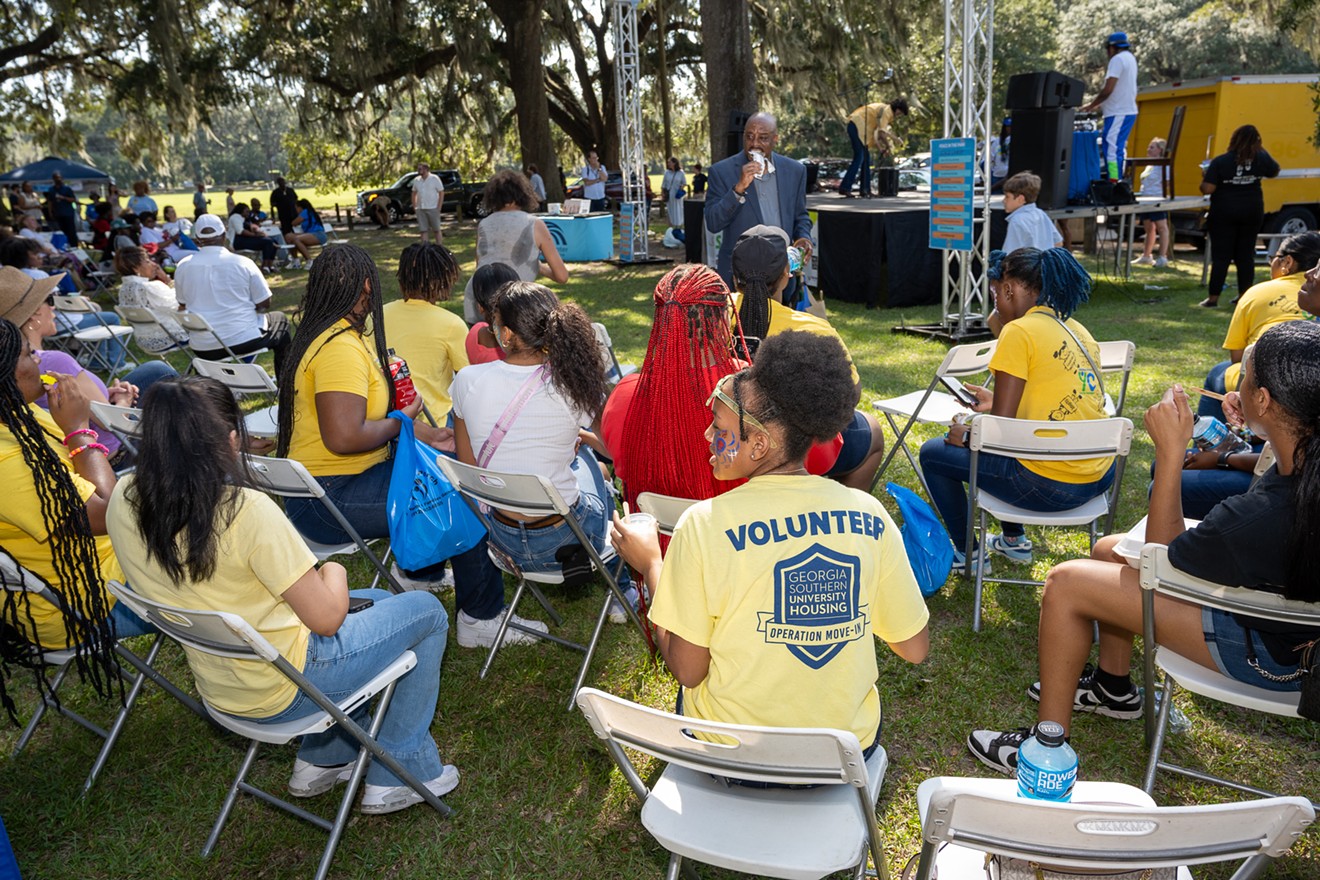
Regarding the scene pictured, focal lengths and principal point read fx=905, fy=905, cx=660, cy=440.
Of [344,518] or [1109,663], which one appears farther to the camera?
[344,518]

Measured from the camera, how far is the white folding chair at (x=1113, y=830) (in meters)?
1.27

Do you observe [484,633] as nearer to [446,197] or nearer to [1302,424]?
[1302,424]

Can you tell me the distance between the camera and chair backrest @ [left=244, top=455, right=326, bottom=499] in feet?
9.09

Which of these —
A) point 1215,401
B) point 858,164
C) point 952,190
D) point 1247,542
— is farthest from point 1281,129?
point 1247,542

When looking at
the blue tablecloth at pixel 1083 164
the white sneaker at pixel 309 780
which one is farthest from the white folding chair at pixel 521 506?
the blue tablecloth at pixel 1083 164

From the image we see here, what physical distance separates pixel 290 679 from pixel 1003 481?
248cm

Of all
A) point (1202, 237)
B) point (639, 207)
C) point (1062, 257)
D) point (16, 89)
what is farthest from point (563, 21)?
point (1062, 257)

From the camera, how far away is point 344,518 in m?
3.20

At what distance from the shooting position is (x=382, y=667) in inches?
94.6

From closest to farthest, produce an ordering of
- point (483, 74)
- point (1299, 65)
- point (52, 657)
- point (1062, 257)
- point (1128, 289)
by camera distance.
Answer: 1. point (52, 657)
2. point (1062, 257)
3. point (1128, 289)
4. point (483, 74)
5. point (1299, 65)

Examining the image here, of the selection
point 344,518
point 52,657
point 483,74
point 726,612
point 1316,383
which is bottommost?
point 52,657

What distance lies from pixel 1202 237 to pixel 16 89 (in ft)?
76.8

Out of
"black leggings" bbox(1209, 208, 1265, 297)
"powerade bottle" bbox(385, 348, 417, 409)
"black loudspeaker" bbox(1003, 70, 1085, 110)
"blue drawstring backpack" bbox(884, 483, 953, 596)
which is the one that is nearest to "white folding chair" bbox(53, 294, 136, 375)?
"powerade bottle" bbox(385, 348, 417, 409)

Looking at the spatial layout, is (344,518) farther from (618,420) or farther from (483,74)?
(483,74)
